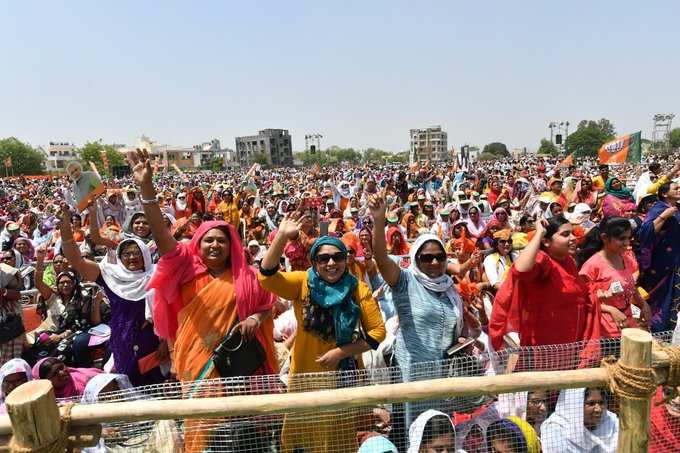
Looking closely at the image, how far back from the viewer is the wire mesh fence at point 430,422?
2025 mm

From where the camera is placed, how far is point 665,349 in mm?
1693

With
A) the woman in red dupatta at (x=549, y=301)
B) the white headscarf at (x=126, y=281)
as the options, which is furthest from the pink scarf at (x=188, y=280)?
the woman in red dupatta at (x=549, y=301)

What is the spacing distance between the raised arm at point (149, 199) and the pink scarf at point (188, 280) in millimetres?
75

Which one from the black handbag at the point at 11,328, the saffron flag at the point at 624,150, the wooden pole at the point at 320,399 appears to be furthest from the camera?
the saffron flag at the point at 624,150

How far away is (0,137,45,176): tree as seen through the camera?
7119 cm

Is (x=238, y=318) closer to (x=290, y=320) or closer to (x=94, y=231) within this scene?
(x=290, y=320)

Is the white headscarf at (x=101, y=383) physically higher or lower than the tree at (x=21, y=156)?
lower

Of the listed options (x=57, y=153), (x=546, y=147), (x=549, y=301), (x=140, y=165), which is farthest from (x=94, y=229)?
(x=57, y=153)

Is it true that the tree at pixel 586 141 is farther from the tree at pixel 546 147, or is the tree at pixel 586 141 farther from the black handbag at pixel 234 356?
the black handbag at pixel 234 356

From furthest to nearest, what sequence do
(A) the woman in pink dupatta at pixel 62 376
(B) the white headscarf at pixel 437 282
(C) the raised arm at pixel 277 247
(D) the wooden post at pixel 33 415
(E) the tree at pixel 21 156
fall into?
(E) the tree at pixel 21 156, (A) the woman in pink dupatta at pixel 62 376, (B) the white headscarf at pixel 437 282, (C) the raised arm at pixel 277 247, (D) the wooden post at pixel 33 415

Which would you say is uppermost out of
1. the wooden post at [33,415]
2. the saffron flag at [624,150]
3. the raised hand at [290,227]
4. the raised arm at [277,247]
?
the saffron flag at [624,150]

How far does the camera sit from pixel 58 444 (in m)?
1.44

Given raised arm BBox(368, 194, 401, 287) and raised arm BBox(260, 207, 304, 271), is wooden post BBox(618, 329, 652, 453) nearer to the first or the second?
raised arm BBox(368, 194, 401, 287)

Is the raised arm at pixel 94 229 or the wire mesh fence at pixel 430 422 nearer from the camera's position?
the wire mesh fence at pixel 430 422
